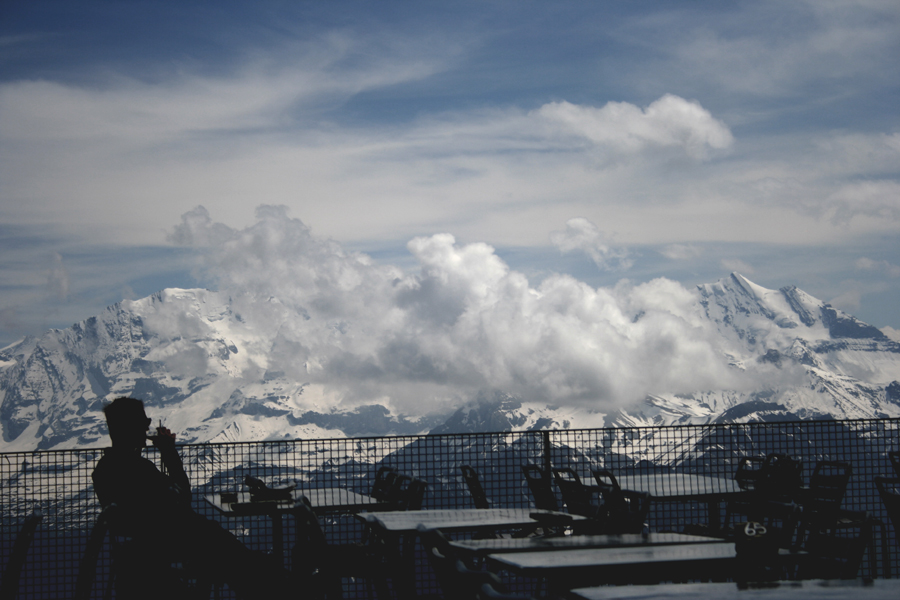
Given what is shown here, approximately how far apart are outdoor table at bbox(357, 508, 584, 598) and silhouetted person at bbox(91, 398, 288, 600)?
2.58 ft

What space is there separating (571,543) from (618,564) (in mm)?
786

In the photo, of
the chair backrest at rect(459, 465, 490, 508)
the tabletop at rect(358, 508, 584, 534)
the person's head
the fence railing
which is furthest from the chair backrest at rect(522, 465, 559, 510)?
the person's head

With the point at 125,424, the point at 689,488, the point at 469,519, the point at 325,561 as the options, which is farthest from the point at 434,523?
the point at 689,488

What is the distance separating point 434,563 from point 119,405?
3.44 metres

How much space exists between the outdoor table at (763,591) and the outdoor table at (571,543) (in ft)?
2.63

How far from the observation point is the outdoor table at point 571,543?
3750 millimetres

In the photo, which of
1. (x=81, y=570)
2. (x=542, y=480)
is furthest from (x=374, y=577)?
(x=81, y=570)

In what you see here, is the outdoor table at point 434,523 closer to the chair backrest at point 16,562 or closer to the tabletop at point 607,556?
the tabletop at point 607,556

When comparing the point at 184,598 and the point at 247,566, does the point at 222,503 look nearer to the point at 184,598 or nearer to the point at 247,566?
the point at 247,566

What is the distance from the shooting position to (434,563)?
2686mm

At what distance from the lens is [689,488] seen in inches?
258

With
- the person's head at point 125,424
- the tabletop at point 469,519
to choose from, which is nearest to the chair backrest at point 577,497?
the tabletop at point 469,519

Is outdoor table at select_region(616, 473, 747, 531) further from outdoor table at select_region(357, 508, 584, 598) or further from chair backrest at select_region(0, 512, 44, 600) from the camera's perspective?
chair backrest at select_region(0, 512, 44, 600)

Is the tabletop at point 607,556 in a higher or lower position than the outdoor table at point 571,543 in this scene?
higher
